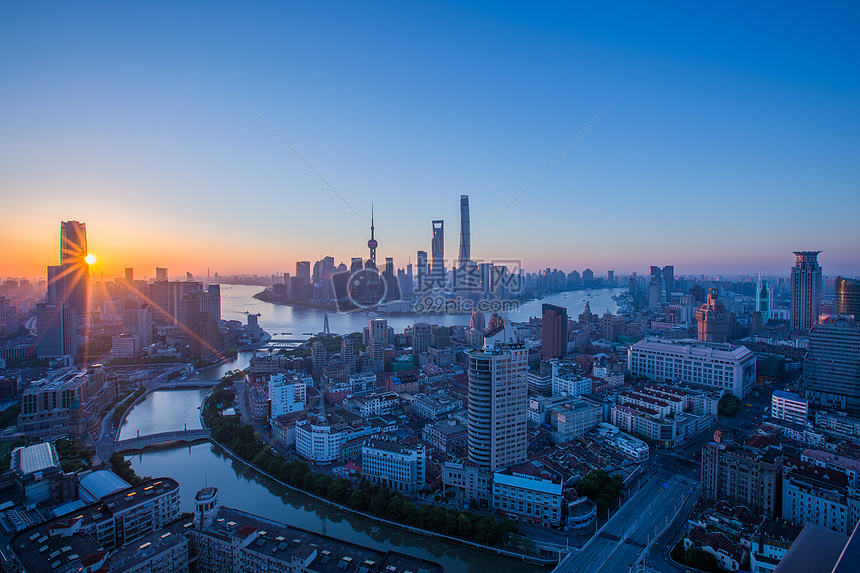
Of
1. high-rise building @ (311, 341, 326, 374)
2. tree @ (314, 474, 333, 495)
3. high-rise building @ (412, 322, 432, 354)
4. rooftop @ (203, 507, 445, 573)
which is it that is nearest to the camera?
rooftop @ (203, 507, 445, 573)

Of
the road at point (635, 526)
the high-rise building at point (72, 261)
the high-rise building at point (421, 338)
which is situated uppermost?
the high-rise building at point (72, 261)

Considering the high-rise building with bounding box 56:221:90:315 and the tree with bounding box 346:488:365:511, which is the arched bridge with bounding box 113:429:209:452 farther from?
the high-rise building with bounding box 56:221:90:315

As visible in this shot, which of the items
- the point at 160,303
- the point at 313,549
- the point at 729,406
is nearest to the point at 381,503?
the point at 313,549

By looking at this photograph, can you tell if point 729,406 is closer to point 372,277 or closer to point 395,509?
point 395,509

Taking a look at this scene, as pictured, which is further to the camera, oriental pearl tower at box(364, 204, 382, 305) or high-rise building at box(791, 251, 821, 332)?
oriental pearl tower at box(364, 204, 382, 305)

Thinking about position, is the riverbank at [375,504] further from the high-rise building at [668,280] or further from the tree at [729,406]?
the high-rise building at [668,280]
